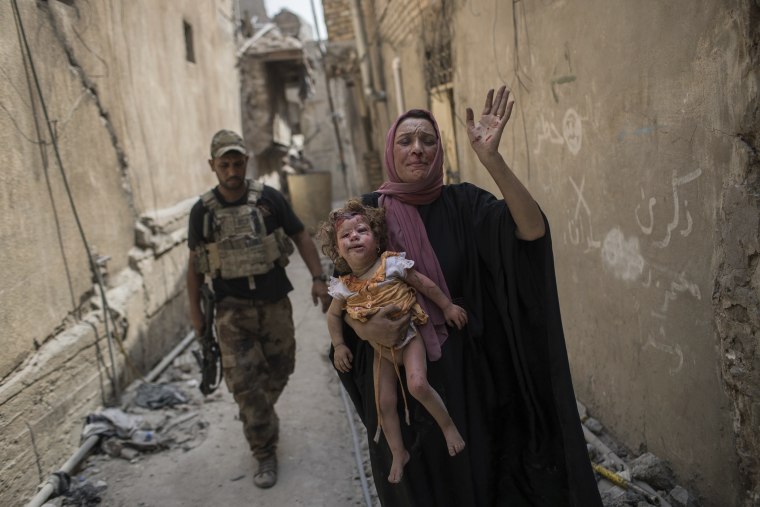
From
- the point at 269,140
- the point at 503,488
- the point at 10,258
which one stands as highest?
the point at 269,140

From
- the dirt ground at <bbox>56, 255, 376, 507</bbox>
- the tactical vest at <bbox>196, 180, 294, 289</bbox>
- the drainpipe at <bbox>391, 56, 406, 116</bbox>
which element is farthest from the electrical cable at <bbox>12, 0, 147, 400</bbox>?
the drainpipe at <bbox>391, 56, 406, 116</bbox>

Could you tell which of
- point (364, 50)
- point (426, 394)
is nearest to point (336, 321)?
point (426, 394)

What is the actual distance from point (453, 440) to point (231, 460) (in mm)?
2319

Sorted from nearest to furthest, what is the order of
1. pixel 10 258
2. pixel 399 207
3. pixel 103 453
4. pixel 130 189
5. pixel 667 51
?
1. pixel 399 207
2. pixel 667 51
3. pixel 10 258
4. pixel 103 453
5. pixel 130 189

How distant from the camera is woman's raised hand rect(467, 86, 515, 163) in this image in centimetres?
188

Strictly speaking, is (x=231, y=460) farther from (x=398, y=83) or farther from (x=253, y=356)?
(x=398, y=83)

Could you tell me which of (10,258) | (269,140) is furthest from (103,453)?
(269,140)

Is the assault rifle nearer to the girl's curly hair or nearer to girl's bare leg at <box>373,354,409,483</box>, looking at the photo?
the girl's curly hair

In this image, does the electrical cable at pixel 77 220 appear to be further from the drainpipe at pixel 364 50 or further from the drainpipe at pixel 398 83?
the drainpipe at pixel 364 50

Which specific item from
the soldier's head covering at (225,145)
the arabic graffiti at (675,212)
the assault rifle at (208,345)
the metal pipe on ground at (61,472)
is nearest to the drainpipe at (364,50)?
the soldier's head covering at (225,145)

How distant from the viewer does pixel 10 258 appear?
3.42 m

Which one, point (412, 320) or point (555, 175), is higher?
point (555, 175)

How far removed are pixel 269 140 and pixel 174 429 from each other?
1068 centimetres

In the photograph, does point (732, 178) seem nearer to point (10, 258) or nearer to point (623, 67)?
point (623, 67)
